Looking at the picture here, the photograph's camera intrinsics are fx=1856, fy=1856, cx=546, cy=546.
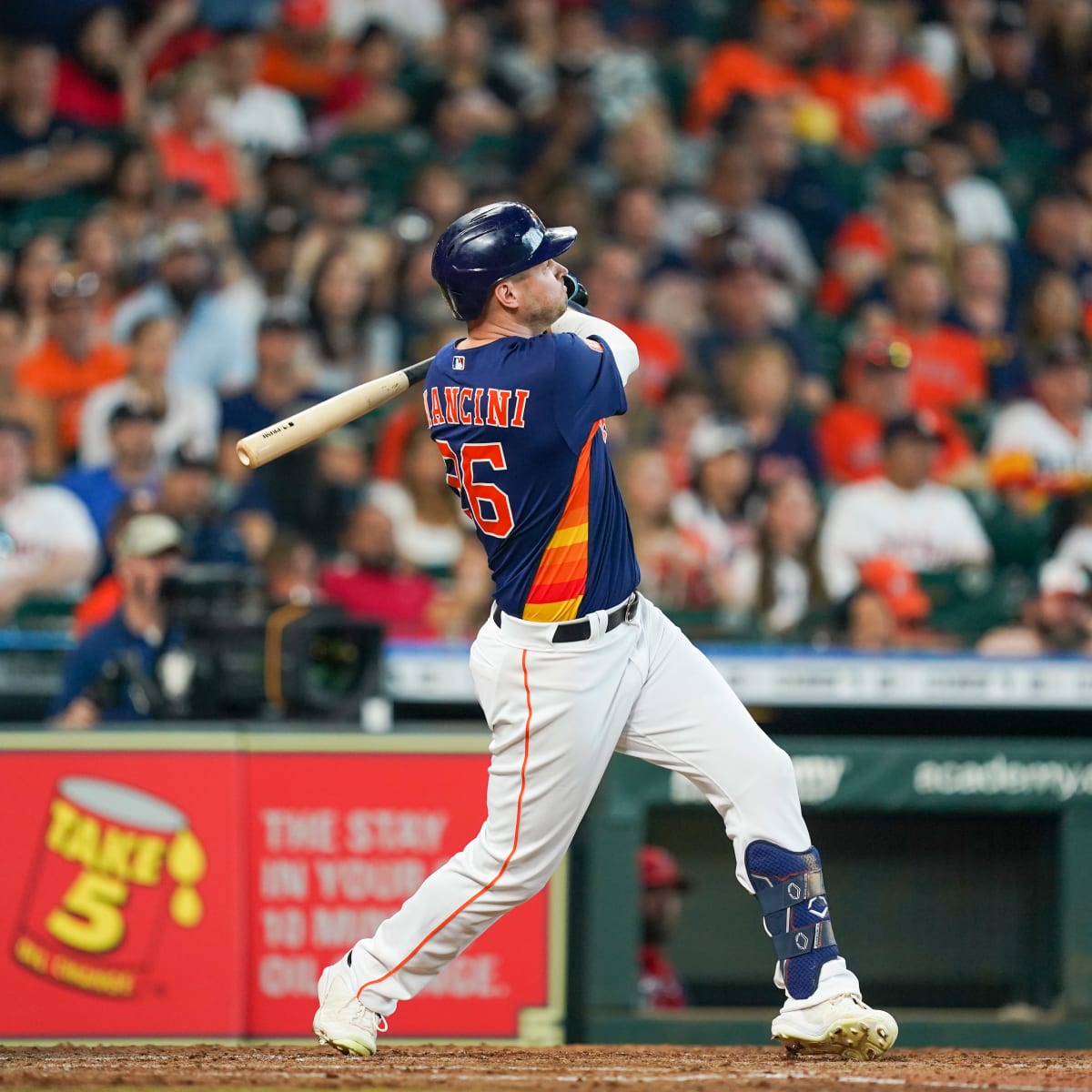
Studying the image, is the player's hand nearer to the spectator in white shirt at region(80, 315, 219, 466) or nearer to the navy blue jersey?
the navy blue jersey

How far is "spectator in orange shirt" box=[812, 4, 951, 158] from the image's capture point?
425 inches

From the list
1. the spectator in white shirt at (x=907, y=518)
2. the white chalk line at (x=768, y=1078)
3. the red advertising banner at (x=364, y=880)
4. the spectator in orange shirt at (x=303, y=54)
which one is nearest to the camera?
the white chalk line at (x=768, y=1078)

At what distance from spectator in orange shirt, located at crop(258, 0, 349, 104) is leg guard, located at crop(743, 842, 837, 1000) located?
6970 millimetres

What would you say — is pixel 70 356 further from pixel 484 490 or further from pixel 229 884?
pixel 484 490

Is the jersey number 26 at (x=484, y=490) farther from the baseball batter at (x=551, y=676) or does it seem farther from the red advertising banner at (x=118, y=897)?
the red advertising banner at (x=118, y=897)

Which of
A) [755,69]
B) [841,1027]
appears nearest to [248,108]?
[755,69]

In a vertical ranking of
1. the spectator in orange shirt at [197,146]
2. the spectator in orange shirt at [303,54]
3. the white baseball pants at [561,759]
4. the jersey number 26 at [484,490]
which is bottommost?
the white baseball pants at [561,759]

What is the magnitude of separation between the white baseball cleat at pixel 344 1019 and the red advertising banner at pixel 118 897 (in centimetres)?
135

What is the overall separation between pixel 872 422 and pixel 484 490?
16.3ft

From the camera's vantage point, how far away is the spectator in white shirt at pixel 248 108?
9461mm

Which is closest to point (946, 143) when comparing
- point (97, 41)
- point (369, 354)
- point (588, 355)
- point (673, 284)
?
point (673, 284)

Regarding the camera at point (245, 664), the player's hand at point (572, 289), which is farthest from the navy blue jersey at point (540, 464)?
the camera at point (245, 664)

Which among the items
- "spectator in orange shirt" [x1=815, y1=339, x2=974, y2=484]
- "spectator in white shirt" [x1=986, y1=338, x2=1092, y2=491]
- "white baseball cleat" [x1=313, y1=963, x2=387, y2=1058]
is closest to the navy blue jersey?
"white baseball cleat" [x1=313, y1=963, x2=387, y2=1058]

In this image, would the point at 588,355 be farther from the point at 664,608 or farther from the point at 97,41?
the point at 97,41
